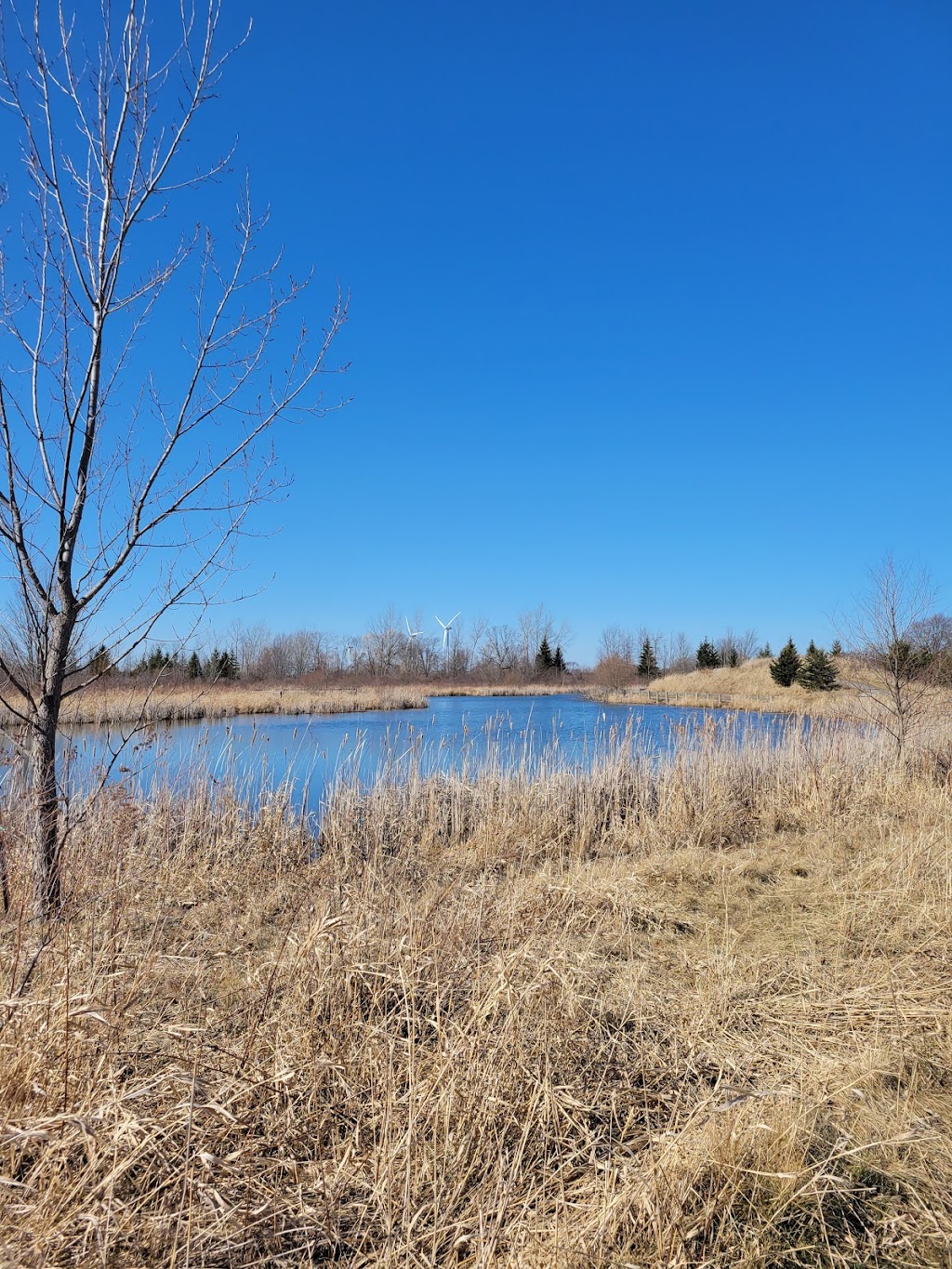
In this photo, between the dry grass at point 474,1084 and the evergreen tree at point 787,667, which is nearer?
the dry grass at point 474,1084

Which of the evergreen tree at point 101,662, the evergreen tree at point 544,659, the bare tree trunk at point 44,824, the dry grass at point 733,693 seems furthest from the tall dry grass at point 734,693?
the bare tree trunk at point 44,824

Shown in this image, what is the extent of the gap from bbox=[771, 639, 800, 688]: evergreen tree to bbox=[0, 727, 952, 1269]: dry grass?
3230 centimetres

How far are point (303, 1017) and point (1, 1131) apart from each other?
3.09 ft

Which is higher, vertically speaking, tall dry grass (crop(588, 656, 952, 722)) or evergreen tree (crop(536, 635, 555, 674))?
evergreen tree (crop(536, 635, 555, 674))

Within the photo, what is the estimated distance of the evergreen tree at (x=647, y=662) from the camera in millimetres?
51062

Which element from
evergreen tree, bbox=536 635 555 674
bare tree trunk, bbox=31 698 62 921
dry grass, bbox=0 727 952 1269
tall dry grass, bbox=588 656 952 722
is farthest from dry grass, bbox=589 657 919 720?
bare tree trunk, bbox=31 698 62 921

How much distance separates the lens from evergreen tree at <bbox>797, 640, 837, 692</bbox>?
30.5 meters

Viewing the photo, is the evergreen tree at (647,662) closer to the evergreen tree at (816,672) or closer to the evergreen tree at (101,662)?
the evergreen tree at (816,672)

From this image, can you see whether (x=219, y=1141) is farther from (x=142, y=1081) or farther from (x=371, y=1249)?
(x=371, y=1249)

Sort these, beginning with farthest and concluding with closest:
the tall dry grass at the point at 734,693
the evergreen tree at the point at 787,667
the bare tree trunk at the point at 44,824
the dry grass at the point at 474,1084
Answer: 1. the evergreen tree at the point at 787,667
2. the tall dry grass at the point at 734,693
3. the bare tree trunk at the point at 44,824
4. the dry grass at the point at 474,1084

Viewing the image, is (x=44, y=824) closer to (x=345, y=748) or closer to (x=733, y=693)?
(x=345, y=748)

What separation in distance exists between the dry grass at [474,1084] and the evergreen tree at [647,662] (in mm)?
47851

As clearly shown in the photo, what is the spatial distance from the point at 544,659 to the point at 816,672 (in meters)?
25.0

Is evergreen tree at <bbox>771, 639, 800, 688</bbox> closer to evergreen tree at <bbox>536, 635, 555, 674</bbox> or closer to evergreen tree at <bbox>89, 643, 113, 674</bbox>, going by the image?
evergreen tree at <bbox>536, 635, 555, 674</bbox>
